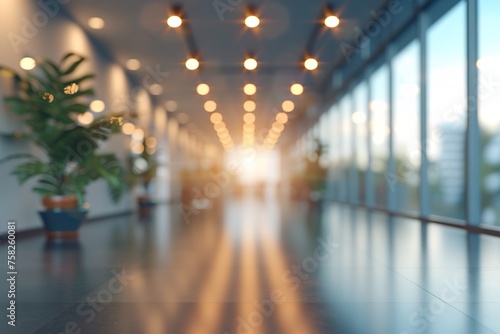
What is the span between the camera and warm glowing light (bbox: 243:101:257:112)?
21.4 metres

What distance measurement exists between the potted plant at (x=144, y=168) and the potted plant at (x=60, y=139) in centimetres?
735

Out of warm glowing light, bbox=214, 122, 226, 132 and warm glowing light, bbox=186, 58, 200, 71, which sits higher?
warm glowing light, bbox=214, 122, 226, 132

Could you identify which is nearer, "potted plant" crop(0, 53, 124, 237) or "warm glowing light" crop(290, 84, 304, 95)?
"potted plant" crop(0, 53, 124, 237)

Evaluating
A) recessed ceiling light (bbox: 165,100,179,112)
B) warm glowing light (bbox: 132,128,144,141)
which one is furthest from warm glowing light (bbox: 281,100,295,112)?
warm glowing light (bbox: 132,128,144,141)

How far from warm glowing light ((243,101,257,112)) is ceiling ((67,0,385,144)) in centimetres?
187

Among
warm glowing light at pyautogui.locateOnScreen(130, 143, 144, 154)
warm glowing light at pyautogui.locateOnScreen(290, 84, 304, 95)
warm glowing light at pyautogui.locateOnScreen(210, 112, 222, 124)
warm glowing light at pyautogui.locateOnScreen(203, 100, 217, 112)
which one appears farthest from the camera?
warm glowing light at pyautogui.locateOnScreen(210, 112, 222, 124)

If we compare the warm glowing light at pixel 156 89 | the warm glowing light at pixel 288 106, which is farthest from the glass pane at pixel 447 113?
the warm glowing light at pixel 288 106

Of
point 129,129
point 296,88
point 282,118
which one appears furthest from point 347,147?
point 282,118

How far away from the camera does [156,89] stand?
18.8 metres

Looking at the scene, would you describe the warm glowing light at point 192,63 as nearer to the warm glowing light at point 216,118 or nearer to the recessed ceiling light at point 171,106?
the recessed ceiling light at point 171,106

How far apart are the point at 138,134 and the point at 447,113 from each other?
1030 cm

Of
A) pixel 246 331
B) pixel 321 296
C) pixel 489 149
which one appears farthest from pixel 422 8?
pixel 246 331

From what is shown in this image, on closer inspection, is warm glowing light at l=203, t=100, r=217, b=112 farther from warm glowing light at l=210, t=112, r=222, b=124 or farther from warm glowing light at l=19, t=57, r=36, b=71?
warm glowing light at l=19, t=57, r=36, b=71

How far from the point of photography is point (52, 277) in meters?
4.56
